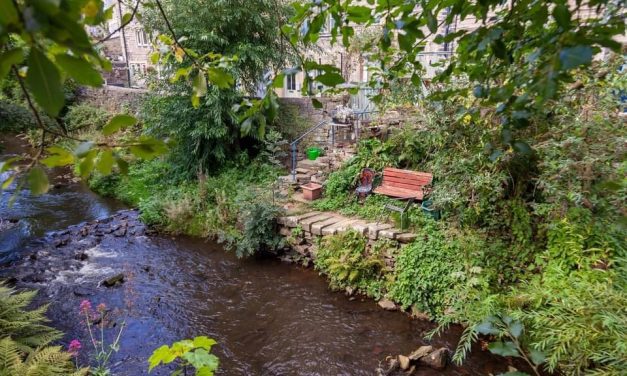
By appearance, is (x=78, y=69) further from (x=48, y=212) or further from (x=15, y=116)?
(x=48, y=212)

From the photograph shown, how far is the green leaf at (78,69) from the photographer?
2.04ft

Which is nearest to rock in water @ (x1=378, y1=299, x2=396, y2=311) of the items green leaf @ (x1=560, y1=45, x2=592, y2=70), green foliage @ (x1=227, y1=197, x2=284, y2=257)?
green foliage @ (x1=227, y1=197, x2=284, y2=257)

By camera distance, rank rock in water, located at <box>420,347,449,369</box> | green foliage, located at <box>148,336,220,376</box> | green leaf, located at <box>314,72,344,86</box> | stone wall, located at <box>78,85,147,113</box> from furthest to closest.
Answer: stone wall, located at <box>78,85,147,113</box>, rock in water, located at <box>420,347,449,369</box>, green foliage, located at <box>148,336,220,376</box>, green leaf, located at <box>314,72,344,86</box>

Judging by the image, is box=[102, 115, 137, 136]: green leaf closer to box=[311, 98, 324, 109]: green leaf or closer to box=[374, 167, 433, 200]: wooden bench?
box=[311, 98, 324, 109]: green leaf

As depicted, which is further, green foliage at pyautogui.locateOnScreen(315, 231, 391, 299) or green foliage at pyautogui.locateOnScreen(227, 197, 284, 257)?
green foliage at pyautogui.locateOnScreen(227, 197, 284, 257)

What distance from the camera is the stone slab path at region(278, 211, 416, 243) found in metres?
5.87

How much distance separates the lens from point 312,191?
786cm

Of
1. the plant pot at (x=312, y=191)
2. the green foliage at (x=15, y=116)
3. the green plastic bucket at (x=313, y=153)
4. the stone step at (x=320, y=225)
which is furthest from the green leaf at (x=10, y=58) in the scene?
the green plastic bucket at (x=313, y=153)

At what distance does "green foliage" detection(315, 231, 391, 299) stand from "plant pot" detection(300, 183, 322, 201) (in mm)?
1861

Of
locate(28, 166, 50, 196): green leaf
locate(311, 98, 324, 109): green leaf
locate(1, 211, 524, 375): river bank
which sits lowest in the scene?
locate(1, 211, 524, 375): river bank

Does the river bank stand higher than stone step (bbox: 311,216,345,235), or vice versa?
stone step (bbox: 311,216,345,235)

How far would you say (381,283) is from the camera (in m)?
5.74

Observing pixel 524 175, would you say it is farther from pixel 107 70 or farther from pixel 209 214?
pixel 209 214

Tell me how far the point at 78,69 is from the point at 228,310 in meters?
5.51
